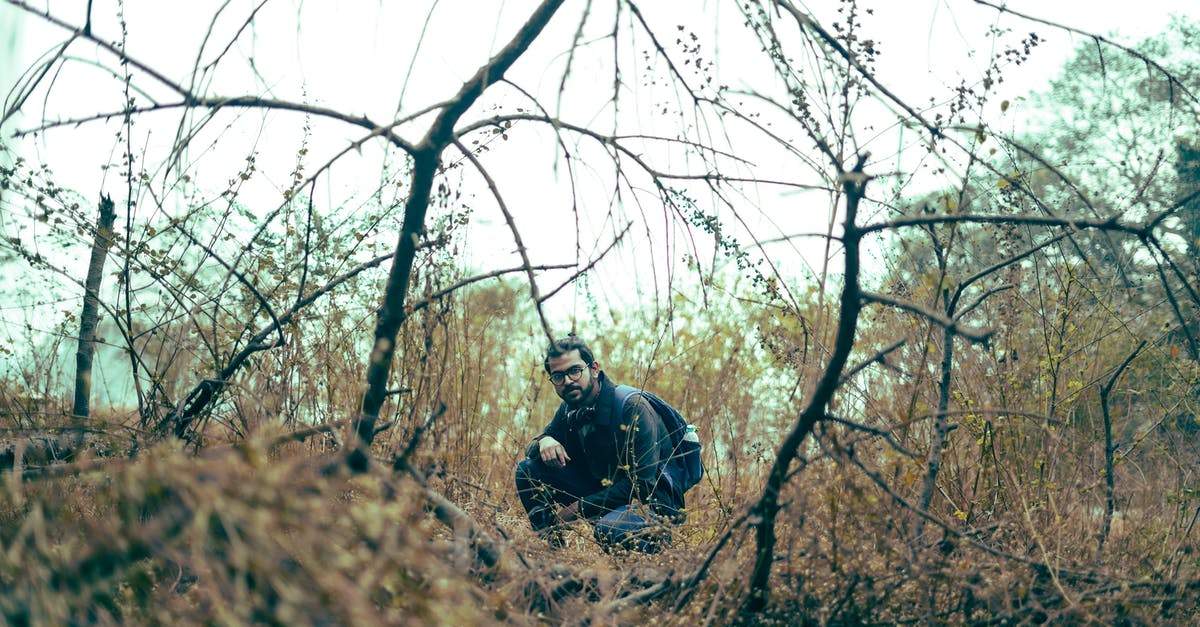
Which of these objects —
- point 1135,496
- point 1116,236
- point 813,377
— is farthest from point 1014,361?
point 1116,236

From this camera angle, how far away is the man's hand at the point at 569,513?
4.07 meters

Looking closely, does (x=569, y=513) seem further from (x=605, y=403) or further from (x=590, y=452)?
(x=605, y=403)

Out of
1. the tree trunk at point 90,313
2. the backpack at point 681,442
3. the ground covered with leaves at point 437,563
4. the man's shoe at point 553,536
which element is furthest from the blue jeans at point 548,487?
the tree trunk at point 90,313

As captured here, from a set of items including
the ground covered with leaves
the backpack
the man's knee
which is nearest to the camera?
the ground covered with leaves

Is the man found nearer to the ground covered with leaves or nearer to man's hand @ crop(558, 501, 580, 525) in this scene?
man's hand @ crop(558, 501, 580, 525)

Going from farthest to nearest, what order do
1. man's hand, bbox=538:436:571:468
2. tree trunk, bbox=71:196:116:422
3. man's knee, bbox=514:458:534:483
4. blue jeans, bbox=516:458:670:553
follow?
man's knee, bbox=514:458:534:483, man's hand, bbox=538:436:571:468, blue jeans, bbox=516:458:670:553, tree trunk, bbox=71:196:116:422

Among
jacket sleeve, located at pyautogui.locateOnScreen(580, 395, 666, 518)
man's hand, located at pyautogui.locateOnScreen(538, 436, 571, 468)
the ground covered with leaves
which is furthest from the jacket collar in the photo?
the ground covered with leaves

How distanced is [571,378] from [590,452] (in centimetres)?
37

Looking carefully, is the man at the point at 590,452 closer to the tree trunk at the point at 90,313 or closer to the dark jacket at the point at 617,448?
the dark jacket at the point at 617,448

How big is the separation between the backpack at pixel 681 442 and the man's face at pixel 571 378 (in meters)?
0.17

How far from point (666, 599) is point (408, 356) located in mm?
1670

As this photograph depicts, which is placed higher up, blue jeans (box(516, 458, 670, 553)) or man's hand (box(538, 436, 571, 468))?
man's hand (box(538, 436, 571, 468))

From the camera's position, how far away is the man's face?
461cm

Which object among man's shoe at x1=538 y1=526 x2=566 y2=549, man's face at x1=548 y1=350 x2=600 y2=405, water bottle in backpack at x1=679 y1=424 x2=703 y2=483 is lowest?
man's shoe at x1=538 y1=526 x2=566 y2=549
